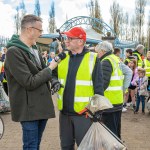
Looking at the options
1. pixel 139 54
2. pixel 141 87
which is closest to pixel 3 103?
pixel 141 87

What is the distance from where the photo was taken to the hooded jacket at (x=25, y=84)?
3.03m

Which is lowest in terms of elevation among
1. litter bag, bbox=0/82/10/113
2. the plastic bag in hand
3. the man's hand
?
litter bag, bbox=0/82/10/113

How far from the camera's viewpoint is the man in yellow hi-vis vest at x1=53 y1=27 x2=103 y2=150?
3451mm

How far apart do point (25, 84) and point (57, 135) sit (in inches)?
130

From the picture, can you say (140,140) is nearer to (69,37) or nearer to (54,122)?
(54,122)

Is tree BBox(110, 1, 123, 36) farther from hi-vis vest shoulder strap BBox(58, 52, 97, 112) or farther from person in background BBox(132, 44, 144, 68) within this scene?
hi-vis vest shoulder strap BBox(58, 52, 97, 112)

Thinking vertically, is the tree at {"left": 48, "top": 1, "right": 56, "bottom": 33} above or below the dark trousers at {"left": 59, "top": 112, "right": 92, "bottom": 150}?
above

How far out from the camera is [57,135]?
20.2 feet

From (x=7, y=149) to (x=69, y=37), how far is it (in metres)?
2.55

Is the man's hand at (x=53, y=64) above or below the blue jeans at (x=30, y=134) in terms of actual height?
above

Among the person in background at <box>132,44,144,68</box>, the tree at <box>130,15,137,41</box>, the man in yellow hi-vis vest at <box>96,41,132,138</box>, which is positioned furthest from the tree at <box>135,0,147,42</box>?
the man in yellow hi-vis vest at <box>96,41,132,138</box>

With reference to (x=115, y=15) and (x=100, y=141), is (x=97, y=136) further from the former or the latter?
(x=115, y=15)

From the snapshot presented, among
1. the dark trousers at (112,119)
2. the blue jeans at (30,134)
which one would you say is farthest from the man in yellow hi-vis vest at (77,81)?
the dark trousers at (112,119)

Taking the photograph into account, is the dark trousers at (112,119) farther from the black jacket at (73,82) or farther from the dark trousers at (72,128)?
the black jacket at (73,82)
